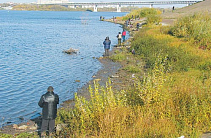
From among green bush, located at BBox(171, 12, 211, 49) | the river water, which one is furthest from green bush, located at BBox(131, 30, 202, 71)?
the river water

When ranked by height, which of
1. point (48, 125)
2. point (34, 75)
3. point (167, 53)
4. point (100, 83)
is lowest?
point (34, 75)

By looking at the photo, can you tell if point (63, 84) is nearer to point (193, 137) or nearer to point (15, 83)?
point (15, 83)

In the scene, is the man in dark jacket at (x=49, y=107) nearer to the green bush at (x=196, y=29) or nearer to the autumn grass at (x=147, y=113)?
the autumn grass at (x=147, y=113)

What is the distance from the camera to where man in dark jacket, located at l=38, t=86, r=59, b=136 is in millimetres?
9555

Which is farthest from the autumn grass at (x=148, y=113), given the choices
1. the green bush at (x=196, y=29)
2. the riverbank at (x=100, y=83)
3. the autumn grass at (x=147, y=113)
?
the green bush at (x=196, y=29)

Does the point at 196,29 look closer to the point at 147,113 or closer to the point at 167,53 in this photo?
the point at 167,53

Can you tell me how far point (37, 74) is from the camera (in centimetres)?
2044

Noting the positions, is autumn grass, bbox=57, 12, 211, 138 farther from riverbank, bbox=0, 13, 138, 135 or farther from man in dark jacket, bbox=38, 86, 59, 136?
riverbank, bbox=0, 13, 138, 135

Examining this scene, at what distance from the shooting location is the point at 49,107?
9.62m

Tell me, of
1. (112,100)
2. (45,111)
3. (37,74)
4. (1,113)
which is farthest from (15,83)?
(112,100)

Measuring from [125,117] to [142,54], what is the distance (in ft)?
53.2

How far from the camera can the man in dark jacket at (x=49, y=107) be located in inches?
376

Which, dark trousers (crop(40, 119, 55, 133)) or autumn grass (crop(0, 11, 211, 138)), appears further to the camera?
dark trousers (crop(40, 119, 55, 133))

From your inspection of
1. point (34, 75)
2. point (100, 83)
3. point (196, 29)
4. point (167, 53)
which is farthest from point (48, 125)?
point (196, 29)
